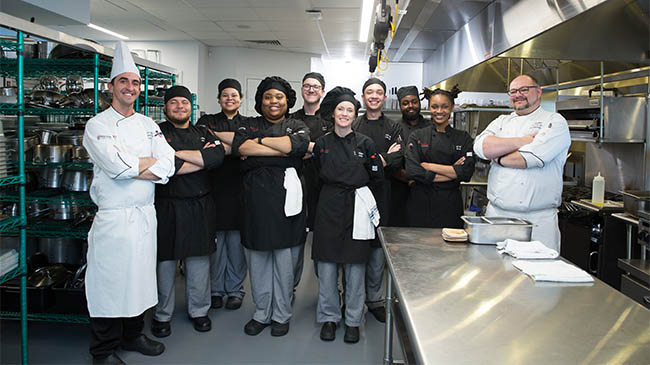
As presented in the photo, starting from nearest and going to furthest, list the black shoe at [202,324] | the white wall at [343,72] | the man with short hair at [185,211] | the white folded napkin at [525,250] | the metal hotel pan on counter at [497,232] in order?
1. the white folded napkin at [525,250]
2. the metal hotel pan on counter at [497,232]
3. the man with short hair at [185,211]
4. the black shoe at [202,324]
5. the white wall at [343,72]

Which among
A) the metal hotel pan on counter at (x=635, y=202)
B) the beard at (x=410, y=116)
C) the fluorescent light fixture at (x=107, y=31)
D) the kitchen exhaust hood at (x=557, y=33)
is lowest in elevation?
the metal hotel pan on counter at (x=635, y=202)

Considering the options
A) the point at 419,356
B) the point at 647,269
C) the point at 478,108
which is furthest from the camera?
the point at 478,108

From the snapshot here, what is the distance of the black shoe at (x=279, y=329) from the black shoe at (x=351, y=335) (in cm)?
41

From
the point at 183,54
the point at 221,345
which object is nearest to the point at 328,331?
the point at 221,345

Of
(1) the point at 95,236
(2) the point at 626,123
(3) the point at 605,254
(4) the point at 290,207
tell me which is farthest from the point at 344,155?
(2) the point at 626,123

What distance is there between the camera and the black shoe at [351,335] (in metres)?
3.03

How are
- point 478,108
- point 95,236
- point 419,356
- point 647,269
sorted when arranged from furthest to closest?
1. point 478,108
2. point 647,269
3. point 95,236
4. point 419,356

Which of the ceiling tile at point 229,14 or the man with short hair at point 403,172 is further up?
the ceiling tile at point 229,14

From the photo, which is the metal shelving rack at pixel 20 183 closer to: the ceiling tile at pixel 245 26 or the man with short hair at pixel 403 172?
the man with short hair at pixel 403 172

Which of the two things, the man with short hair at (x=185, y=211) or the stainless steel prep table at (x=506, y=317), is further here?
the man with short hair at (x=185, y=211)

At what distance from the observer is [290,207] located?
9.86 ft

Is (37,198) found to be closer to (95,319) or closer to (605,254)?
(95,319)

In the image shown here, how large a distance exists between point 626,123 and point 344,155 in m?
2.44

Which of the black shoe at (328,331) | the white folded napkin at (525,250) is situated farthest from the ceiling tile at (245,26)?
the white folded napkin at (525,250)
